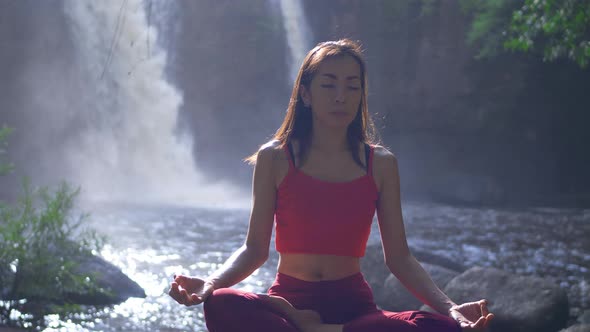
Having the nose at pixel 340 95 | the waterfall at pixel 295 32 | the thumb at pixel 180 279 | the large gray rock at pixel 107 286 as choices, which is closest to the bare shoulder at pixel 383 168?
the nose at pixel 340 95

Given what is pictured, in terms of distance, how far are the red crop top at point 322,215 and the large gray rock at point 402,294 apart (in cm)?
469

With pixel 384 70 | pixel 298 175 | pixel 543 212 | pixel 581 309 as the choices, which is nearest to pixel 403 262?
pixel 298 175

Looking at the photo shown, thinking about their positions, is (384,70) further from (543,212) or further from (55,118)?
(55,118)

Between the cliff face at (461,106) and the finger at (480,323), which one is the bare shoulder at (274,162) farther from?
the cliff face at (461,106)

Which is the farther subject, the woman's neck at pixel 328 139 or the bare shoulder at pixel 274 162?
the woman's neck at pixel 328 139

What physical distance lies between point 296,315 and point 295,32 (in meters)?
22.2

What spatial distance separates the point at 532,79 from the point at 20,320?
1756cm

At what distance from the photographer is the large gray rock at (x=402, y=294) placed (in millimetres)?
7082

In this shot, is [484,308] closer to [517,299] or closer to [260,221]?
[260,221]

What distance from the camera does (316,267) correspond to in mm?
2529

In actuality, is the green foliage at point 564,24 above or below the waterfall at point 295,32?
below

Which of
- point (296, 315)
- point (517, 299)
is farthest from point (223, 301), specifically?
point (517, 299)

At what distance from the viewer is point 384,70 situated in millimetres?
22672

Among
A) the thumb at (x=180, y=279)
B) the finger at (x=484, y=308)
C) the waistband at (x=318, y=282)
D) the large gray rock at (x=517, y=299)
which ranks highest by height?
the thumb at (x=180, y=279)
